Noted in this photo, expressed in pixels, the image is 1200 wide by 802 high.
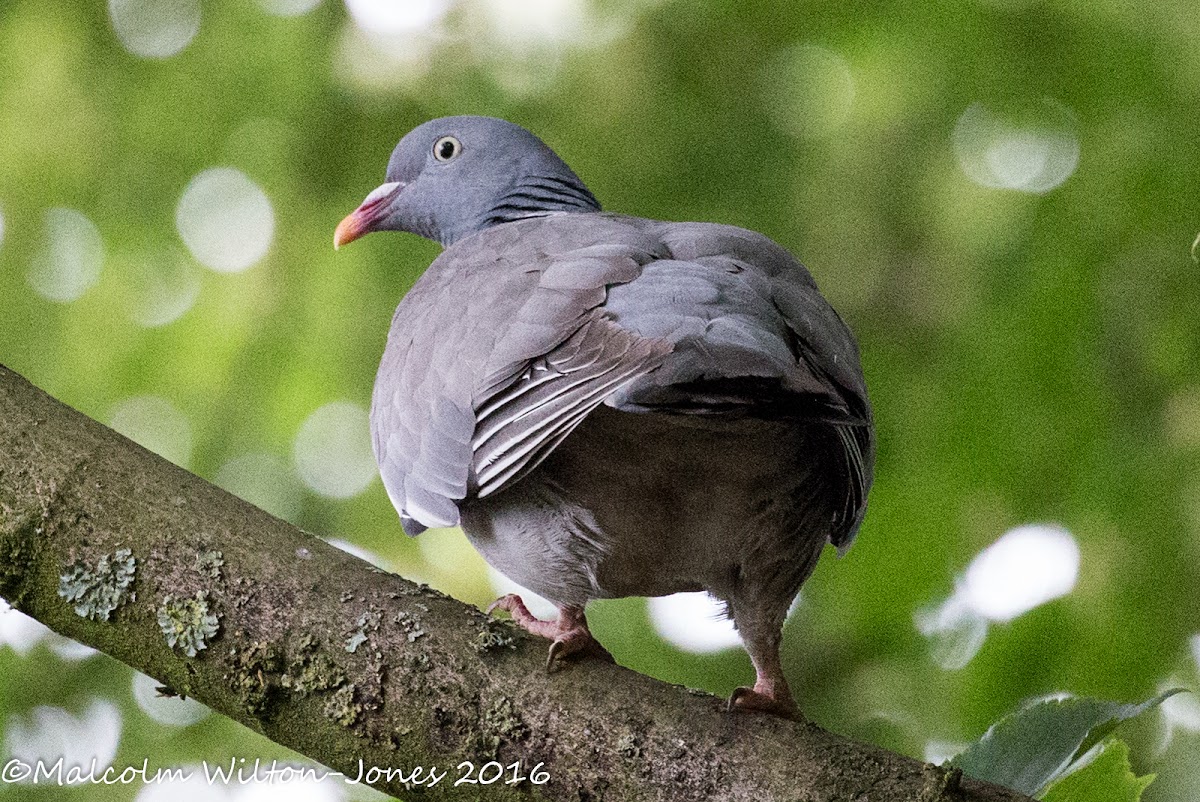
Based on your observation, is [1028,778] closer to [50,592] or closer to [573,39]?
[50,592]

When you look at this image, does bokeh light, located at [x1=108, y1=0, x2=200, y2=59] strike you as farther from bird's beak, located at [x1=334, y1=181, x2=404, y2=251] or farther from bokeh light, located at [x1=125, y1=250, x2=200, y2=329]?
bird's beak, located at [x1=334, y1=181, x2=404, y2=251]

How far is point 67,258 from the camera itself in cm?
504

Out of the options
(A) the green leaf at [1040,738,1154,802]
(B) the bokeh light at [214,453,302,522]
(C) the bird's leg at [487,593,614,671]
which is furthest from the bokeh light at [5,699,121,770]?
(A) the green leaf at [1040,738,1154,802]

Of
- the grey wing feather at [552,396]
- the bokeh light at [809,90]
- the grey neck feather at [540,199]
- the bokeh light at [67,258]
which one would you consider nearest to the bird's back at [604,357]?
the grey wing feather at [552,396]

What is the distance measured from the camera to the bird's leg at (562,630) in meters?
2.43

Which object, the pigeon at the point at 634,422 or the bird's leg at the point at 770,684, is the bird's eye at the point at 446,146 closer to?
the pigeon at the point at 634,422

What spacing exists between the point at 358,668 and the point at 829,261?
2.56 metres

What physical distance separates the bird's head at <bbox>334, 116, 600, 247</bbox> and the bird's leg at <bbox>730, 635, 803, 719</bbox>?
184cm

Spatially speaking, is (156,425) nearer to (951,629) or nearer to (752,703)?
(951,629)

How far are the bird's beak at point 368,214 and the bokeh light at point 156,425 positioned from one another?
978 millimetres

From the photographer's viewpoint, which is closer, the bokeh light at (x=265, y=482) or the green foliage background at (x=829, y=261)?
the green foliage background at (x=829, y=261)

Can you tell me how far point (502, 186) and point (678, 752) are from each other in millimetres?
2559

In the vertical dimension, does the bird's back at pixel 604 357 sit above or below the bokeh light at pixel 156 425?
above

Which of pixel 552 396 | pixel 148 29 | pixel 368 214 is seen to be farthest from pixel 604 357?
pixel 148 29
